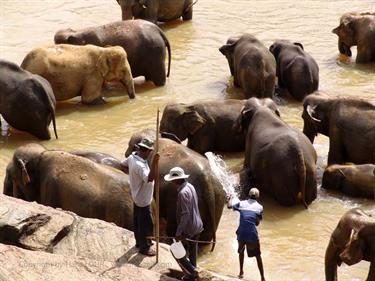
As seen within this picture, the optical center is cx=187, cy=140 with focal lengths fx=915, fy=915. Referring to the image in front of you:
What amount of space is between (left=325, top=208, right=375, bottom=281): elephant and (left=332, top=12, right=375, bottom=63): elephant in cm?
852

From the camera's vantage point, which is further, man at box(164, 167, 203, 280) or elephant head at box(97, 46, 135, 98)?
elephant head at box(97, 46, 135, 98)

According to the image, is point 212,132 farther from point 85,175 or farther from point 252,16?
point 252,16

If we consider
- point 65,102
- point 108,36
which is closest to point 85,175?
point 65,102

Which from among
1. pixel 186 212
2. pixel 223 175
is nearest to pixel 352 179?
pixel 223 175

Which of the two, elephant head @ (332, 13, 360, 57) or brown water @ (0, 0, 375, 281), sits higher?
elephant head @ (332, 13, 360, 57)

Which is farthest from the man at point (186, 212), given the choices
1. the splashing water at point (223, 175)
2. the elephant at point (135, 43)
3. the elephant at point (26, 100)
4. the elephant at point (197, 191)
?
the elephant at point (135, 43)

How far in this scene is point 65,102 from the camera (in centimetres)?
1433

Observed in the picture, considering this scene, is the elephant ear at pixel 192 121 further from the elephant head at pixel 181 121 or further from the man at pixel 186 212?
the man at pixel 186 212

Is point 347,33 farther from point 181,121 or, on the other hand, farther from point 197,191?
point 197,191

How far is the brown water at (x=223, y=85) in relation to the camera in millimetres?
9445

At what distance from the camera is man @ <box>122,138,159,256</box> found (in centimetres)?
732

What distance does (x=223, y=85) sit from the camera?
49.4 ft

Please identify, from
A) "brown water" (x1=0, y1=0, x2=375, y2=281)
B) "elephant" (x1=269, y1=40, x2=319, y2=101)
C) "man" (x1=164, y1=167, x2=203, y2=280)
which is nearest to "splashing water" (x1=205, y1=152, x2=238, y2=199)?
"brown water" (x1=0, y1=0, x2=375, y2=281)

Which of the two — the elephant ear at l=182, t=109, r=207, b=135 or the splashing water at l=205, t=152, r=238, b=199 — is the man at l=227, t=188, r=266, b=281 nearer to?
the splashing water at l=205, t=152, r=238, b=199
